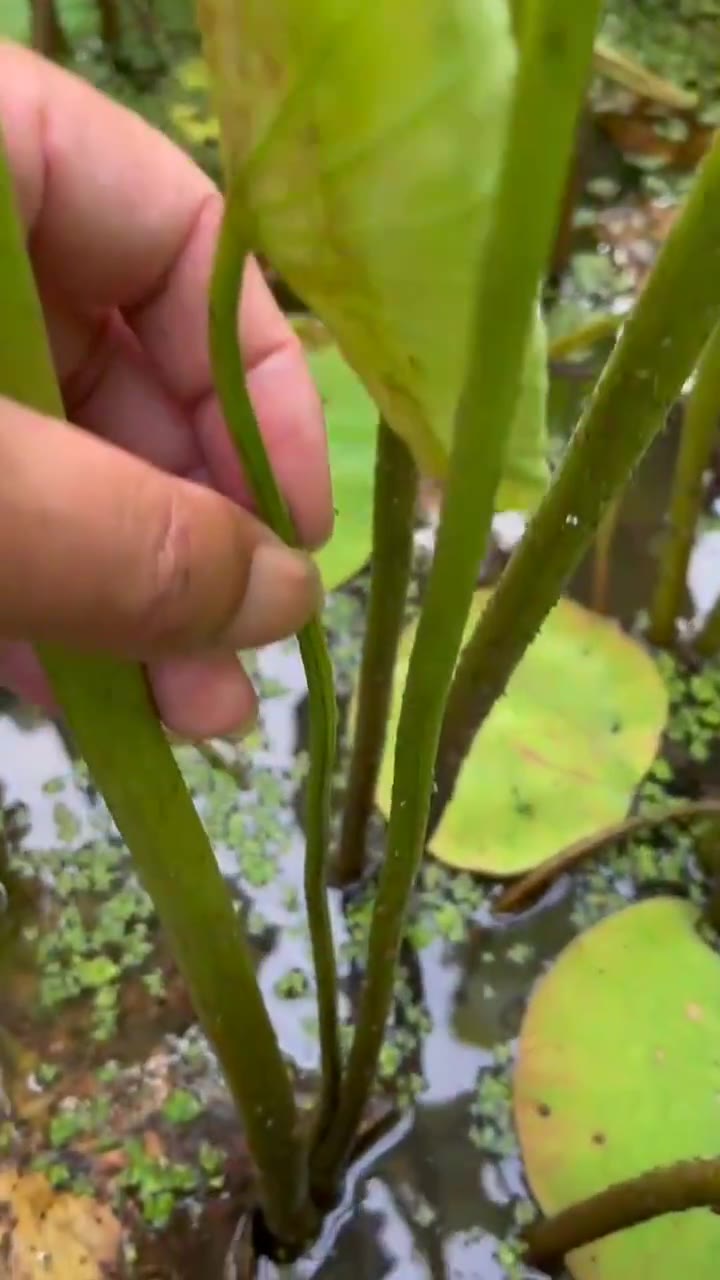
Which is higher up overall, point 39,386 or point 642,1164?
point 39,386

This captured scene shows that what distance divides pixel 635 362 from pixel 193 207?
0.24m

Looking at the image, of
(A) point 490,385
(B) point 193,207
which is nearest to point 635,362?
(A) point 490,385

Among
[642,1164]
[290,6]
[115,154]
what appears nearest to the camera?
[290,6]

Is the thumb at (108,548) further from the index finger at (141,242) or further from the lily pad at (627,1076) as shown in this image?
the lily pad at (627,1076)

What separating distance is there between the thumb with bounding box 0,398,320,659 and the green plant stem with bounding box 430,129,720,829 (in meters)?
0.08

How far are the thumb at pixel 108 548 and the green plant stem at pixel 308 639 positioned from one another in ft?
0.05

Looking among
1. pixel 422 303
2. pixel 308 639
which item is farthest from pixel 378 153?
pixel 308 639

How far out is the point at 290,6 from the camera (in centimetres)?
24

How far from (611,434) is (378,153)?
92 mm

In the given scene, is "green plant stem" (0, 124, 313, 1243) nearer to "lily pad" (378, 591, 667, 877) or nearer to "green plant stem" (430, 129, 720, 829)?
"green plant stem" (430, 129, 720, 829)

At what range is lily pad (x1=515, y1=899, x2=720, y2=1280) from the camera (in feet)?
1.94

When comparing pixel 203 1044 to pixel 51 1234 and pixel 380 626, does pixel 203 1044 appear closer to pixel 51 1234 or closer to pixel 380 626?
pixel 51 1234

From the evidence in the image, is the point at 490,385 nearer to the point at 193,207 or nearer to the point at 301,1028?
the point at 193,207

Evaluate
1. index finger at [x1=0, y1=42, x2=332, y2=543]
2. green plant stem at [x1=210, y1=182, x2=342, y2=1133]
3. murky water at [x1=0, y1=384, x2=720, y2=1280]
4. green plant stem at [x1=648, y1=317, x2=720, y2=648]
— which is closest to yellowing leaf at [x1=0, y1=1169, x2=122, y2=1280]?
murky water at [x1=0, y1=384, x2=720, y2=1280]
